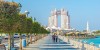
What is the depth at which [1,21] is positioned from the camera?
2136 centimetres

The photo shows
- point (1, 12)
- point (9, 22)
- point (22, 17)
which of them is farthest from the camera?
point (22, 17)

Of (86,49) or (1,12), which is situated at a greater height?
(1,12)

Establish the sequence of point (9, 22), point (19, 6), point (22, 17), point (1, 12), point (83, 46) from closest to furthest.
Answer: point (1, 12) < point (9, 22) < point (19, 6) < point (22, 17) < point (83, 46)

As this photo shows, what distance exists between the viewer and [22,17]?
30.9 m

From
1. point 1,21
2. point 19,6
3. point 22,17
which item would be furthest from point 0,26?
point 22,17

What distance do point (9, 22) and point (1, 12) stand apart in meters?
1.59

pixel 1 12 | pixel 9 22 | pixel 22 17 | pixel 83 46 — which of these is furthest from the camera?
pixel 83 46

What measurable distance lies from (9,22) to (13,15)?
0.53m

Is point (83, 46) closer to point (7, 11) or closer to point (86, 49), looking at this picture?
point (86, 49)

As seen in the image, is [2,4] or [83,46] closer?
[2,4]

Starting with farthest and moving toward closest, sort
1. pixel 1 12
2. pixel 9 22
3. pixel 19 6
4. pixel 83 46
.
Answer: pixel 83 46 → pixel 19 6 → pixel 9 22 → pixel 1 12

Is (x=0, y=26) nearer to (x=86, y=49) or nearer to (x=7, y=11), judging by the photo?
(x=7, y=11)

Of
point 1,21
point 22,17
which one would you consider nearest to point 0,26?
point 1,21

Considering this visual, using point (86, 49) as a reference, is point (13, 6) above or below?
above
